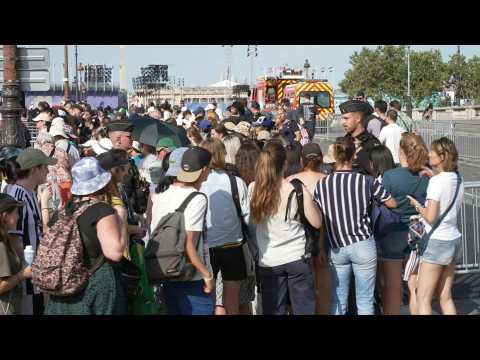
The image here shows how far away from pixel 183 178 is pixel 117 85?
78.8m

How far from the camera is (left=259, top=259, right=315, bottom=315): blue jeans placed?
611 centimetres

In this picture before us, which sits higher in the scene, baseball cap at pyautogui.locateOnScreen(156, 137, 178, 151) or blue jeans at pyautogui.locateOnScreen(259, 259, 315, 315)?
baseball cap at pyautogui.locateOnScreen(156, 137, 178, 151)

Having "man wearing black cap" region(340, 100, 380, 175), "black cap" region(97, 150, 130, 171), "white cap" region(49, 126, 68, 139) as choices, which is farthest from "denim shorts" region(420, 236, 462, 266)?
"white cap" region(49, 126, 68, 139)

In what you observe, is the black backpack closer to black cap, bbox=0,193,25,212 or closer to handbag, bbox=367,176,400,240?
handbag, bbox=367,176,400,240

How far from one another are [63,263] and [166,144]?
407 cm

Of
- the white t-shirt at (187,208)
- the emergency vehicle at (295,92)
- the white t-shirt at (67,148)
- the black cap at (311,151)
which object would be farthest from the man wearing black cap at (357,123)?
the emergency vehicle at (295,92)

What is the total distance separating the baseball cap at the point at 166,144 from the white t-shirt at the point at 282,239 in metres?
2.75

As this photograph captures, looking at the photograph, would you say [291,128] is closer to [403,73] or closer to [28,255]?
[28,255]

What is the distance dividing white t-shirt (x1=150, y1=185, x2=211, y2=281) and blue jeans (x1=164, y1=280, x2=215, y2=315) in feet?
0.29

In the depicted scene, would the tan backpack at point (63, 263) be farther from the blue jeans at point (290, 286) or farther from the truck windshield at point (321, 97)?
the truck windshield at point (321, 97)

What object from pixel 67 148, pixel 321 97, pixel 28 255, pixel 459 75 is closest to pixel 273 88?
pixel 321 97

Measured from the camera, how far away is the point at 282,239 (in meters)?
6.09

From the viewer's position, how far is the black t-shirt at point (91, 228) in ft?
15.5
